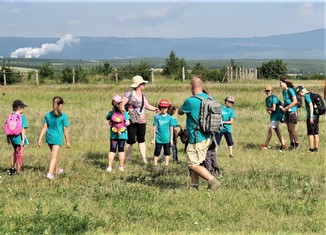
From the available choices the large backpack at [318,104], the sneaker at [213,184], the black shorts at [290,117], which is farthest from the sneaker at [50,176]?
the large backpack at [318,104]

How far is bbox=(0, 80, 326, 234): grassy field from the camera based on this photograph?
7312 millimetres

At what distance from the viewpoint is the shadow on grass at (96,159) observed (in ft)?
40.3

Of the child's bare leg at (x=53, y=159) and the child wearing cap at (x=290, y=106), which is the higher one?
the child wearing cap at (x=290, y=106)

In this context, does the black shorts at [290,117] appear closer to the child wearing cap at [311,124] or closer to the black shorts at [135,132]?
the child wearing cap at [311,124]

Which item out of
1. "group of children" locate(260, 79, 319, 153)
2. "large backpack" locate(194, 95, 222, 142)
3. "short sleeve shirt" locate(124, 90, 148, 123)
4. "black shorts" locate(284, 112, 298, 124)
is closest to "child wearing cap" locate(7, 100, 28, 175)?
"short sleeve shirt" locate(124, 90, 148, 123)

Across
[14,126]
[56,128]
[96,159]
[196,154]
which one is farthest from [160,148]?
[14,126]

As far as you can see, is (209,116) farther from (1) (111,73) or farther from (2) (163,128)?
(1) (111,73)

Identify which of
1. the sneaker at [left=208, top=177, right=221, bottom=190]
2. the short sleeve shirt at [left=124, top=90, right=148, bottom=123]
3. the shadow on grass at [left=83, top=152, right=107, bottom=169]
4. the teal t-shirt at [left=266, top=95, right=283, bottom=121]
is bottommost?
the shadow on grass at [left=83, top=152, right=107, bottom=169]

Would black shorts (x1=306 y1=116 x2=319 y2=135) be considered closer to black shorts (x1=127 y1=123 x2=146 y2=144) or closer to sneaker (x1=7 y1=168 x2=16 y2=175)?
black shorts (x1=127 y1=123 x2=146 y2=144)

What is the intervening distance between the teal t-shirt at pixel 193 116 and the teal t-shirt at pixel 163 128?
105 inches

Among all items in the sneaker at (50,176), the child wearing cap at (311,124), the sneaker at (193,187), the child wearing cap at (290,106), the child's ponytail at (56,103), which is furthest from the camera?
the child wearing cap at (290,106)

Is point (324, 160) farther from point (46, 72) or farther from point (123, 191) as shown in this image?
point (46, 72)

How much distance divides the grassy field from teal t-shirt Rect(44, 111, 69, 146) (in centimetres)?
71

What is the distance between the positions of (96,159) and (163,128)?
2061 millimetres
